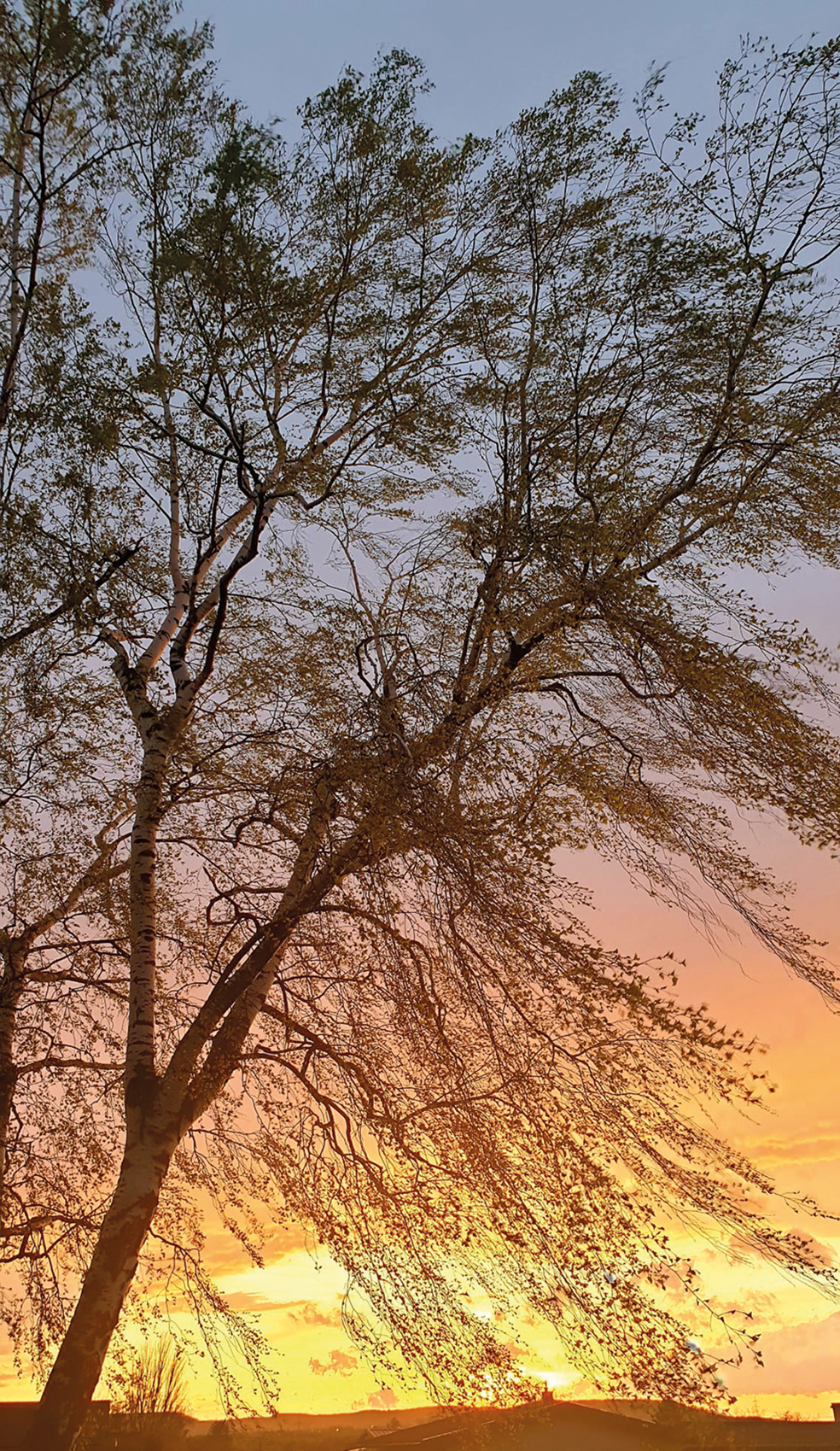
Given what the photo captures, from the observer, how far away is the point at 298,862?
22.8ft

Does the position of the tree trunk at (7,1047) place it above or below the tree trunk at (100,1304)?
above

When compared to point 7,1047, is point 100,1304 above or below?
below

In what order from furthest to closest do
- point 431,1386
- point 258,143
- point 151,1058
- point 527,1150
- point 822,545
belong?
point 258,143
point 822,545
point 151,1058
point 431,1386
point 527,1150

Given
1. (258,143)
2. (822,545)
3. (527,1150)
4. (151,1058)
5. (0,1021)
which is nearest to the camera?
(527,1150)

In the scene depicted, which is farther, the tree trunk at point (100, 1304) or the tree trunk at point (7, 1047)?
the tree trunk at point (7, 1047)

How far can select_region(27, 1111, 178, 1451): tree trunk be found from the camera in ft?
18.8

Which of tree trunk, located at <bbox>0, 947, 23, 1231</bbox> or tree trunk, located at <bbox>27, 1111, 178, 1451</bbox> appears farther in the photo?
tree trunk, located at <bbox>0, 947, 23, 1231</bbox>

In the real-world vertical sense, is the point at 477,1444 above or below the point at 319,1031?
below

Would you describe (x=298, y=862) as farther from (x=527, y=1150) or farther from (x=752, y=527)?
(x=752, y=527)

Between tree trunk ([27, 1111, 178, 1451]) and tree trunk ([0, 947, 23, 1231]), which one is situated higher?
tree trunk ([0, 947, 23, 1231])

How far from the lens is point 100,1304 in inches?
232

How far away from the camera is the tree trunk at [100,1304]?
18.8ft

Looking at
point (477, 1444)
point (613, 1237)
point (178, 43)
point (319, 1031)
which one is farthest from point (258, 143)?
point (477, 1444)

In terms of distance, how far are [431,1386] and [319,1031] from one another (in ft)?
7.34
